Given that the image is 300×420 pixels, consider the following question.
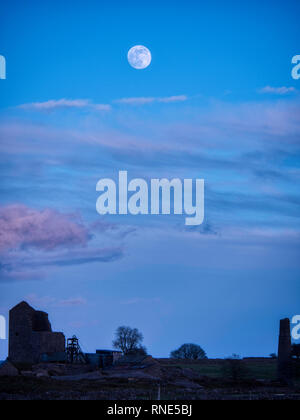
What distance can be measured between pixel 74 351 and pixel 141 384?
877 inches

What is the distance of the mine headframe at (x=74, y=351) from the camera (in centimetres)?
7556

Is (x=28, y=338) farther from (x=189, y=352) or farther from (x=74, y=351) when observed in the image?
(x=189, y=352)

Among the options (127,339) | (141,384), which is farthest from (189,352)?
(141,384)

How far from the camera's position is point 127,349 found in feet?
338

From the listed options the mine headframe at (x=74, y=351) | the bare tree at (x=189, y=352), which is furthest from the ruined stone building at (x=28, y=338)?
the bare tree at (x=189, y=352)

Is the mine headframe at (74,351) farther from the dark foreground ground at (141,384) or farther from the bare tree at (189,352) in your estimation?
the bare tree at (189,352)

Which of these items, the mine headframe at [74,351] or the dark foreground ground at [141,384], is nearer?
the dark foreground ground at [141,384]

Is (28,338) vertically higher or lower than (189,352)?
higher

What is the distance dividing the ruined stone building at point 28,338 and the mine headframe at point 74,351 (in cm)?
119

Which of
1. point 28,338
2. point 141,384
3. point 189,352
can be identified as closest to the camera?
point 141,384

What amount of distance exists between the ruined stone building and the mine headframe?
119 cm

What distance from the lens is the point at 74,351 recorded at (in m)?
76.1

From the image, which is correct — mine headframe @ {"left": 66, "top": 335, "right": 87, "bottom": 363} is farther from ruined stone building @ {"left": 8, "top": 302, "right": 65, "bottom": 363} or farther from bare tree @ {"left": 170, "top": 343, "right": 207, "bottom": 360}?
bare tree @ {"left": 170, "top": 343, "right": 207, "bottom": 360}
